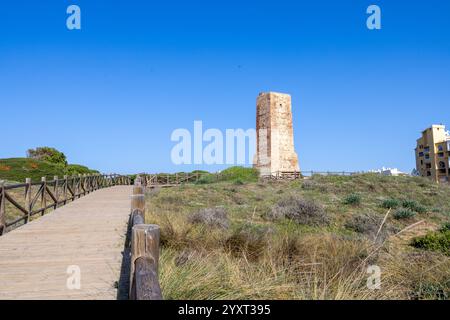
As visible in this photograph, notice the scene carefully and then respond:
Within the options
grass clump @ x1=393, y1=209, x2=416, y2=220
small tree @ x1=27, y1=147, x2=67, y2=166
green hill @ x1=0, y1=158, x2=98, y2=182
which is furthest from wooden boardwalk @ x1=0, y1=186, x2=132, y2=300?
small tree @ x1=27, y1=147, x2=67, y2=166

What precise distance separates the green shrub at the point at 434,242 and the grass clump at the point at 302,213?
290 centimetres

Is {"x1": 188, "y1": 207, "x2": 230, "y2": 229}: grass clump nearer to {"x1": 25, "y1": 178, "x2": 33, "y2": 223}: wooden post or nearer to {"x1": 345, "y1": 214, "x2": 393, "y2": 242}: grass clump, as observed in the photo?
{"x1": 345, "y1": 214, "x2": 393, "y2": 242}: grass clump

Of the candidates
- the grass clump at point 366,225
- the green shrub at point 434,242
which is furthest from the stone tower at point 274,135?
the green shrub at point 434,242

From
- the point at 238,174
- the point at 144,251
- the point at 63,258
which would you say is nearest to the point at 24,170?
the point at 238,174

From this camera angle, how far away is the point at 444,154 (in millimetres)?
56844

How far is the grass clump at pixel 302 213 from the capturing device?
36.0 feet

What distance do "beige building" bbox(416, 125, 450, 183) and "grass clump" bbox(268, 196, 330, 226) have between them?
5350 centimetres

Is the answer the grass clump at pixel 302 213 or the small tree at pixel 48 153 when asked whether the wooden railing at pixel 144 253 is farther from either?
the small tree at pixel 48 153

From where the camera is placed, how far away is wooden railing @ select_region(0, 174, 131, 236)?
7.73m

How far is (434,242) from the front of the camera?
8.12 metres

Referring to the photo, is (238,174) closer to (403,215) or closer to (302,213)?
(302,213)

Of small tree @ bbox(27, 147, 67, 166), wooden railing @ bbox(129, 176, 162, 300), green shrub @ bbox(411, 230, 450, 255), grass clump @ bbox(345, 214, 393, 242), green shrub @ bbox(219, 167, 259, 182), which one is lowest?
green shrub @ bbox(411, 230, 450, 255)
